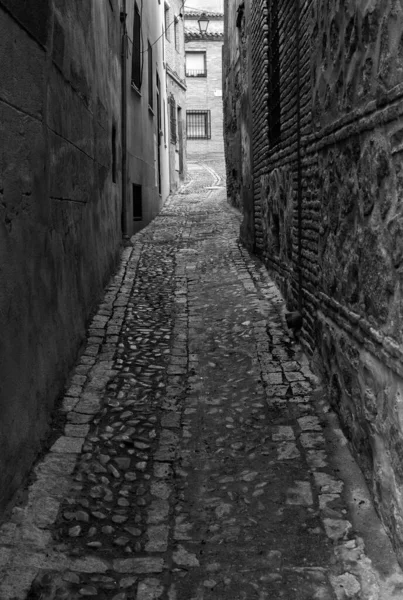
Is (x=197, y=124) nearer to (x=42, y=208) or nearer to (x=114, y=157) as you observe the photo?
(x=114, y=157)

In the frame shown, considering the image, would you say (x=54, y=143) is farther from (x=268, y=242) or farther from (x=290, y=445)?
(x=268, y=242)

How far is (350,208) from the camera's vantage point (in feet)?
12.4

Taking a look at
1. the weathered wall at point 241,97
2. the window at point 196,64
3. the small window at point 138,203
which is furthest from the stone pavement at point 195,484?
the window at point 196,64

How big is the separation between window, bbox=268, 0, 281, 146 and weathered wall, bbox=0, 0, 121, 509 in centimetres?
201

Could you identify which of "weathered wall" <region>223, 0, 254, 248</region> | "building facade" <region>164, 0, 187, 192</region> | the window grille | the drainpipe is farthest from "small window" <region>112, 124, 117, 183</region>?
the window grille

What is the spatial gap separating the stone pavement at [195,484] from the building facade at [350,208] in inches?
9.9

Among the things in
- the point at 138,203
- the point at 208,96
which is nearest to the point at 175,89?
the point at 208,96

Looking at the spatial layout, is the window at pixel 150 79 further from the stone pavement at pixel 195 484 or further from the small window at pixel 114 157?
the stone pavement at pixel 195 484

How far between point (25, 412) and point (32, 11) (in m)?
2.34

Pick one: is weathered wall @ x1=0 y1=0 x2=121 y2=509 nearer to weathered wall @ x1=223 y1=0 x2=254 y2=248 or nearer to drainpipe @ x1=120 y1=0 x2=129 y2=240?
drainpipe @ x1=120 y1=0 x2=129 y2=240

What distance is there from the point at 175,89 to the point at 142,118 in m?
11.0

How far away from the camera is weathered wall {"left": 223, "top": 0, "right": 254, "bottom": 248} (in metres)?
9.38

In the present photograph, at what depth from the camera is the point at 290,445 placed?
4082 mm

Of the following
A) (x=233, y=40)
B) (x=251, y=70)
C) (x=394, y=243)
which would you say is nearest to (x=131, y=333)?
(x=394, y=243)
